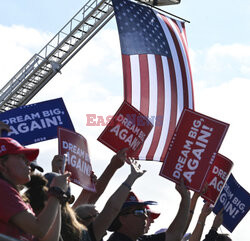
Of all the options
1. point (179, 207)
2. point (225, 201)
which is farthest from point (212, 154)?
point (225, 201)

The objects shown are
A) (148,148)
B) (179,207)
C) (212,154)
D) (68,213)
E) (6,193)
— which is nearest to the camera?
(6,193)

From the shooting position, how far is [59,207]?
5.07 meters

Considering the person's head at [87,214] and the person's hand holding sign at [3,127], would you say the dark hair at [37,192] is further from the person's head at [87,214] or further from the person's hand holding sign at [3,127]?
the person's hand holding sign at [3,127]

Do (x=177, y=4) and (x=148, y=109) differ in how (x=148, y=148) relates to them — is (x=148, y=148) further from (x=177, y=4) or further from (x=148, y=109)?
(x=177, y=4)

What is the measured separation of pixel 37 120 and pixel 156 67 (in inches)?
210

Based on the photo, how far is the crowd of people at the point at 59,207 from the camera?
4954 millimetres

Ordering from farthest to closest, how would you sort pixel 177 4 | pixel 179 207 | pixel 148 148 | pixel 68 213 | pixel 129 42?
1. pixel 177 4
2. pixel 129 42
3. pixel 148 148
4. pixel 179 207
5. pixel 68 213

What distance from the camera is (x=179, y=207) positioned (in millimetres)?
7227

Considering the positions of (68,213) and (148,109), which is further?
(148,109)

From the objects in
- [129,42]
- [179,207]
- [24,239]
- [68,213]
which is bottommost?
[24,239]

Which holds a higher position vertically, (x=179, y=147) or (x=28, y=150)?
(x=179, y=147)

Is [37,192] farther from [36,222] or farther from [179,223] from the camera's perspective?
[179,223]

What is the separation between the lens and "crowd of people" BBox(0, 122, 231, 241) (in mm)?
4954

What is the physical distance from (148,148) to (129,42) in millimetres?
2541
